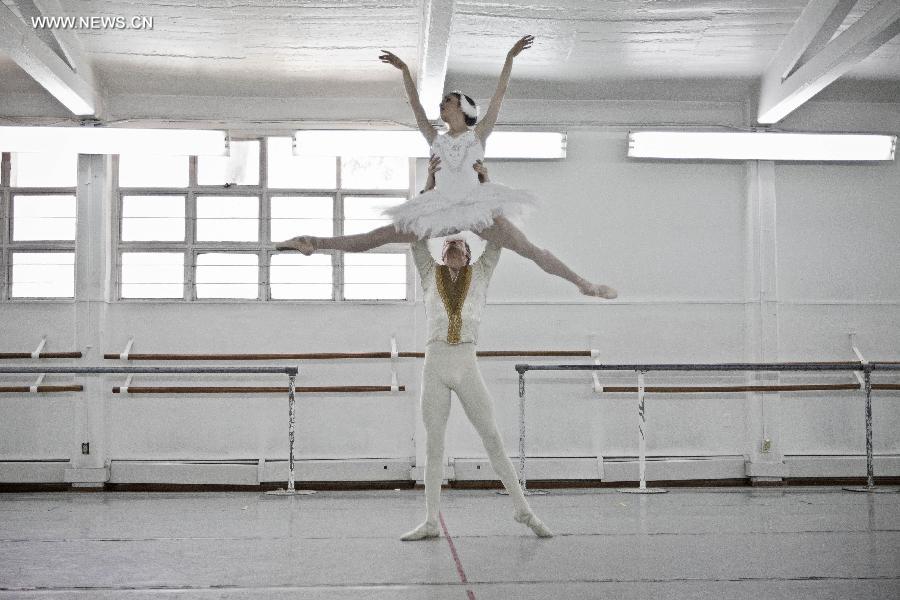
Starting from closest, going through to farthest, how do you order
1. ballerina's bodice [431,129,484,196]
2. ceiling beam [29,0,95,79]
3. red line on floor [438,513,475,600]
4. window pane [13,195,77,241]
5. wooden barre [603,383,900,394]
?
red line on floor [438,513,475,600] → ballerina's bodice [431,129,484,196] → ceiling beam [29,0,95,79] → wooden barre [603,383,900,394] → window pane [13,195,77,241]

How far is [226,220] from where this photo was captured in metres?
9.18

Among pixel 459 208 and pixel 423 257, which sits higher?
pixel 459 208

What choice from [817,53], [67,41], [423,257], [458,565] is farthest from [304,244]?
[817,53]

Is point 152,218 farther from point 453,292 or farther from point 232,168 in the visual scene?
point 453,292

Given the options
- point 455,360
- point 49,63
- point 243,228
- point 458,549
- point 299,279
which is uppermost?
point 49,63

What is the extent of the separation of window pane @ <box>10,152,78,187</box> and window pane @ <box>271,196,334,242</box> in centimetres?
207


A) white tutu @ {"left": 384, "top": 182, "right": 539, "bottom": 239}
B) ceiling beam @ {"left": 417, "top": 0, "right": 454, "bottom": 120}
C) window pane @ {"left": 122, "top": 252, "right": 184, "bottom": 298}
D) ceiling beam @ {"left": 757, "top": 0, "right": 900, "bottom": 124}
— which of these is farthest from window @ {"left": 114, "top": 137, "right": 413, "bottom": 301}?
white tutu @ {"left": 384, "top": 182, "right": 539, "bottom": 239}

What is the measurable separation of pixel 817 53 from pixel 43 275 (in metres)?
7.64

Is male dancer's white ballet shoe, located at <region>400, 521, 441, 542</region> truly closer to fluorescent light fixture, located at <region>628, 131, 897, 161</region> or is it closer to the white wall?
the white wall

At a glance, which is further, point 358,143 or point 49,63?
point 358,143

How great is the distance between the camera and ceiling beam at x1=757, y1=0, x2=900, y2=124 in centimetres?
677

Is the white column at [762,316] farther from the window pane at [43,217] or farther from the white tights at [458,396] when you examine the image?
the window pane at [43,217]

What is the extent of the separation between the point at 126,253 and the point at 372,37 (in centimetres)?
339

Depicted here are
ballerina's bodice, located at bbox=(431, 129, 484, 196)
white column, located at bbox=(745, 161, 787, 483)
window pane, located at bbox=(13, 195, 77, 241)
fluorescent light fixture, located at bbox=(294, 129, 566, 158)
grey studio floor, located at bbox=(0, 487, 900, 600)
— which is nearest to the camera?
grey studio floor, located at bbox=(0, 487, 900, 600)
